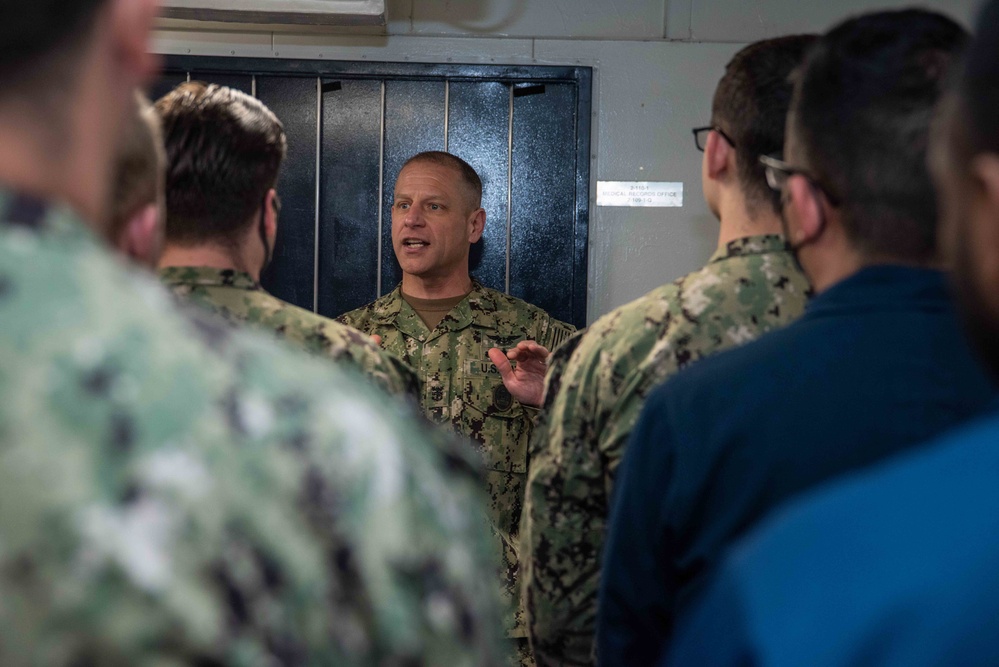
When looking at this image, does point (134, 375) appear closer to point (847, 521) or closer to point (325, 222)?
point (847, 521)

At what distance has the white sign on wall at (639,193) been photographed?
385cm

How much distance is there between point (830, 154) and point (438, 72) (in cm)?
279

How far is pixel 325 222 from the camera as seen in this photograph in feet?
12.8

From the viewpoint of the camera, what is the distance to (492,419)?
11.3 feet

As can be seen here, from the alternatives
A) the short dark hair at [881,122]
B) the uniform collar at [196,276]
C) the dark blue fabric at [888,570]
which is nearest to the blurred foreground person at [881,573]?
the dark blue fabric at [888,570]

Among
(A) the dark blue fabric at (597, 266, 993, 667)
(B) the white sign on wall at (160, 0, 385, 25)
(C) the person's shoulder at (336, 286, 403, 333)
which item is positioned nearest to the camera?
(A) the dark blue fabric at (597, 266, 993, 667)

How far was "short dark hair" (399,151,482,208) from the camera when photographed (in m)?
3.67

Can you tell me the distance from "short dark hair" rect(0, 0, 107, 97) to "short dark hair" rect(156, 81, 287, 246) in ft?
3.42

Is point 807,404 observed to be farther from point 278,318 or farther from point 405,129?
point 405,129

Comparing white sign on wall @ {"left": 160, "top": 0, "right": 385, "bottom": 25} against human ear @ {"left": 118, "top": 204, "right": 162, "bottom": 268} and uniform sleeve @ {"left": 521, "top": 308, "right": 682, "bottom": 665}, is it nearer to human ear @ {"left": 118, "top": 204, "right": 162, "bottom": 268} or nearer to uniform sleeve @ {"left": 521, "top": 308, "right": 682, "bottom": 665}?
uniform sleeve @ {"left": 521, "top": 308, "right": 682, "bottom": 665}

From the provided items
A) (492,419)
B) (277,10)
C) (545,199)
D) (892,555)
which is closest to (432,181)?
(545,199)

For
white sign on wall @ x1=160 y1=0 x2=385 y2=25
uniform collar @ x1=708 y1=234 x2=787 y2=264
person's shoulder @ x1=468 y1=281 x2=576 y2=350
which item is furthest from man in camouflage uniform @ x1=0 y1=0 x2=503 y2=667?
person's shoulder @ x1=468 y1=281 x2=576 y2=350

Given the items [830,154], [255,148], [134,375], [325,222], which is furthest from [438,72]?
[134,375]

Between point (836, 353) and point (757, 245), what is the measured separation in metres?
0.53
